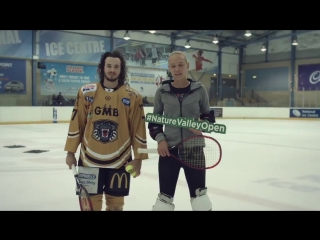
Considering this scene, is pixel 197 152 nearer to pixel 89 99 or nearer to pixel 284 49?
pixel 89 99

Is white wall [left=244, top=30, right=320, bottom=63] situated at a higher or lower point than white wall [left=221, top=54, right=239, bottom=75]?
higher

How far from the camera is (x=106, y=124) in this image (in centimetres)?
220

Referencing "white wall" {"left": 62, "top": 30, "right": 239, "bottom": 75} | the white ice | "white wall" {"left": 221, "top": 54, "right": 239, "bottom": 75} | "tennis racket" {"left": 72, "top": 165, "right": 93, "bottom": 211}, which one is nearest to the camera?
"tennis racket" {"left": 72, "top": 165, "right": 93, "bottom": 211}

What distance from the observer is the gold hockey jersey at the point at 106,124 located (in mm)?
2201

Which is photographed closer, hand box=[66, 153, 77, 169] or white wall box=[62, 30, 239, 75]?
hand box=[66, 153, 77, 169]

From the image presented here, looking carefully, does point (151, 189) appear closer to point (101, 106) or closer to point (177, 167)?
point (177, 167)

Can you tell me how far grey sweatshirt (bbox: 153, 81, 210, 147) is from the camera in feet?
7.32

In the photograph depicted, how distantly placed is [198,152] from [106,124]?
0.62 meters

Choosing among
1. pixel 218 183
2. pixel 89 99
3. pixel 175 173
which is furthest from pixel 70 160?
pixel 218 183

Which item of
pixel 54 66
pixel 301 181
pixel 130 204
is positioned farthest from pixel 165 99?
Result: pixel 54 66

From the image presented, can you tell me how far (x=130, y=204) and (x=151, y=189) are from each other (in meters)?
0.59

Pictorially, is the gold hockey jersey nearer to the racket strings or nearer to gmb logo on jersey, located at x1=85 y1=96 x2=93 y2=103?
gmb logo on jersey, located at x1=85 y1=96 x2=93 y2=103

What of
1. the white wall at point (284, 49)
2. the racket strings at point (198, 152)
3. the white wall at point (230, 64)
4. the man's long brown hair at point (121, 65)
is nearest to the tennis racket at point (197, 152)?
the racket strings at point (198, 152)

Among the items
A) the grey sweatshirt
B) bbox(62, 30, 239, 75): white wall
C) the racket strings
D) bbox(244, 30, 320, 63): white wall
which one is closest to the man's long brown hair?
the grey sweatshirt
